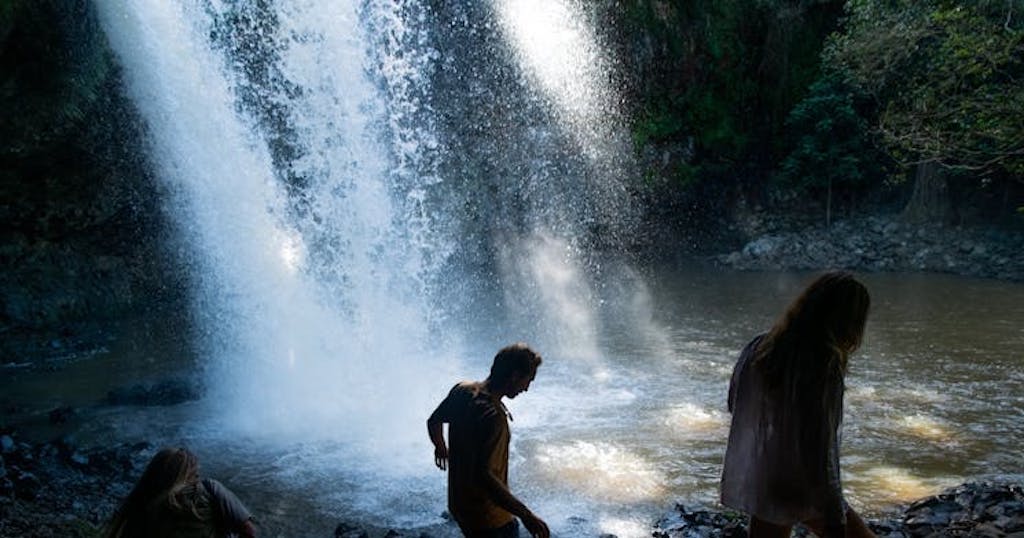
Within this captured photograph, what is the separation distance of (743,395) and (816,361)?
387mm

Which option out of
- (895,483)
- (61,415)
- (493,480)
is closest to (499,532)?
(493,480)

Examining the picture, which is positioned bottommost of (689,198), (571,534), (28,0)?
(571,534)

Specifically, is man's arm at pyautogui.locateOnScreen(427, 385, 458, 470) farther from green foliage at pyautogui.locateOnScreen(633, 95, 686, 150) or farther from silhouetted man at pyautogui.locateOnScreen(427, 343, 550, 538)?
green foliage at pyautogui.locateOnScreen(633, 95, 686, 150)

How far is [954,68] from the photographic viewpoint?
30.6ft

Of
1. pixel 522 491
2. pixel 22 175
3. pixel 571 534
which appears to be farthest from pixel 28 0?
pixel 571 534

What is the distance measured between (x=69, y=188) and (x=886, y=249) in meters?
18.8

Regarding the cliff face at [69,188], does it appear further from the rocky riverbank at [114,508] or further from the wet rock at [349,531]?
the wet rock at [349,531]

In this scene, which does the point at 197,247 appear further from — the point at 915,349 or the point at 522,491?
the point at 915,349

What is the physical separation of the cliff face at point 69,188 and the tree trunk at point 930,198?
18474mm

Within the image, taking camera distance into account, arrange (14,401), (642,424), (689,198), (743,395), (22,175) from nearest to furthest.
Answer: (743,395) → (642,424) → (14,401) → (22,175) → (689,198)

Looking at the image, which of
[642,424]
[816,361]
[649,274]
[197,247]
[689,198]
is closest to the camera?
[816,361]

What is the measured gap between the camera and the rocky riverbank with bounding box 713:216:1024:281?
17.8m

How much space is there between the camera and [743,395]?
324cm

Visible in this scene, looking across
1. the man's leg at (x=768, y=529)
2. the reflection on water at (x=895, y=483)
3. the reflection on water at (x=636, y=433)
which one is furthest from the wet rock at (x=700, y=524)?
the man's leg at (x=768, y=529)
